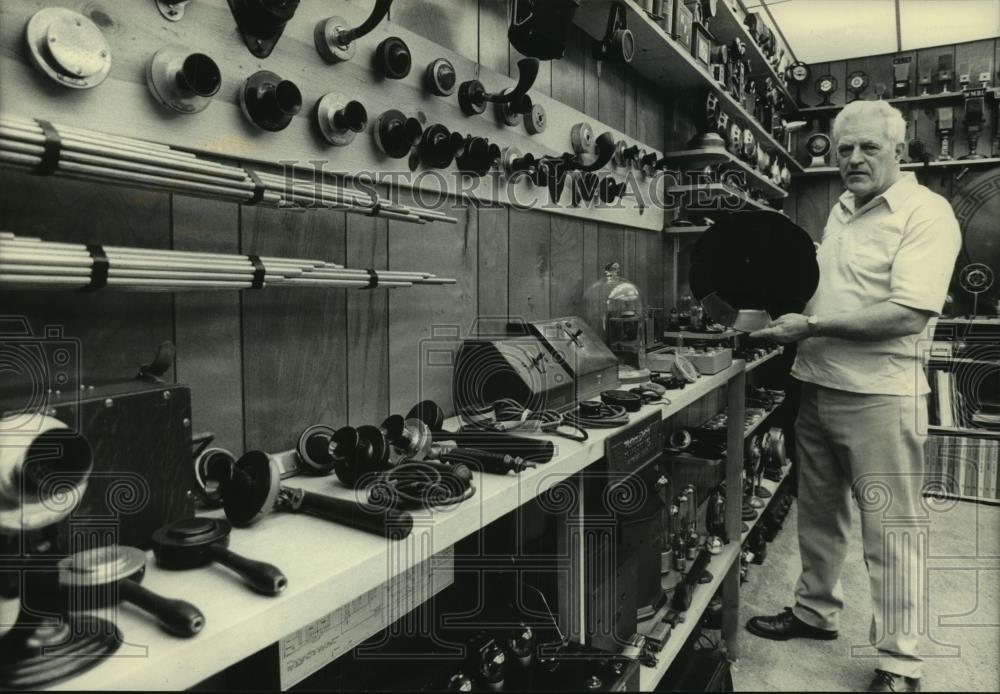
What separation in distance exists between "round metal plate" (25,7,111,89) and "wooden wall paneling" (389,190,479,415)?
2.14ft

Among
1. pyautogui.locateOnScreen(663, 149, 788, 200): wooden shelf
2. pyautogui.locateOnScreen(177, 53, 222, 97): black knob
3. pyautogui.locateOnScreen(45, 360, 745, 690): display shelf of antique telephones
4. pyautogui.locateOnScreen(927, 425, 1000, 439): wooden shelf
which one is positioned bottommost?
pyautogui.locateOnScreen(927, 425, 1000, 439): wooden shelf

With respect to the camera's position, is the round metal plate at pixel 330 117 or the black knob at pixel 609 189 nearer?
the round metal plate at pixel 330 117

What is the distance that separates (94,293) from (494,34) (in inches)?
51.3

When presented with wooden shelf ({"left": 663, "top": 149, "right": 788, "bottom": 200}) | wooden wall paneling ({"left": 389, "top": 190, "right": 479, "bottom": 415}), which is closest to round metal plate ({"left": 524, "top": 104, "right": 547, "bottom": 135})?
wooden wall paneling ({"left": 389, "top": 190, "right": 479, "bottom": 415})

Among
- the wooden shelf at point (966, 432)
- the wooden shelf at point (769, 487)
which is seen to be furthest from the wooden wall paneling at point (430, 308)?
the wooden shelf at point (966, 432)

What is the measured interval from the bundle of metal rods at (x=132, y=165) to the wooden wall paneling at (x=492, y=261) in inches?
29.7

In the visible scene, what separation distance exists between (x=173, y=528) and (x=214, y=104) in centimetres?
64

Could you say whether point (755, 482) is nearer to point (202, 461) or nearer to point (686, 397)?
point (686, 397)

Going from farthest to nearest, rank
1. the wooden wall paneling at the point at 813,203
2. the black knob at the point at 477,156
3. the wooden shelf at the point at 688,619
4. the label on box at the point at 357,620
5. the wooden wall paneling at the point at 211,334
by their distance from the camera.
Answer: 1. the wooden wall paneling at the point at 813,203
2. the wooden shelf at the point at 688,619
3. the black knob at the point at 477,156
4. the label on box at the point at 357,620
5. the wooden wall paneling at the point at 211,334

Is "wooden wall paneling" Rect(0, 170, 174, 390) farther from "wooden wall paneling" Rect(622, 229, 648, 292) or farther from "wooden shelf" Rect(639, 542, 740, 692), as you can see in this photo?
"wooden wall paneling" Rect(622, 229, 648, 292)

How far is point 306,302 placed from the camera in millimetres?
1234

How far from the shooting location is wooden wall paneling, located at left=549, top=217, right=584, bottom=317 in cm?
215

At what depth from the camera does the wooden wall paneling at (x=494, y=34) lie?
1748mm

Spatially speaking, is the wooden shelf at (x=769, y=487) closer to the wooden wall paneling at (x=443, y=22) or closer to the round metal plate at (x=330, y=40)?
the wooden wall paneling at (x=443, y=22)
